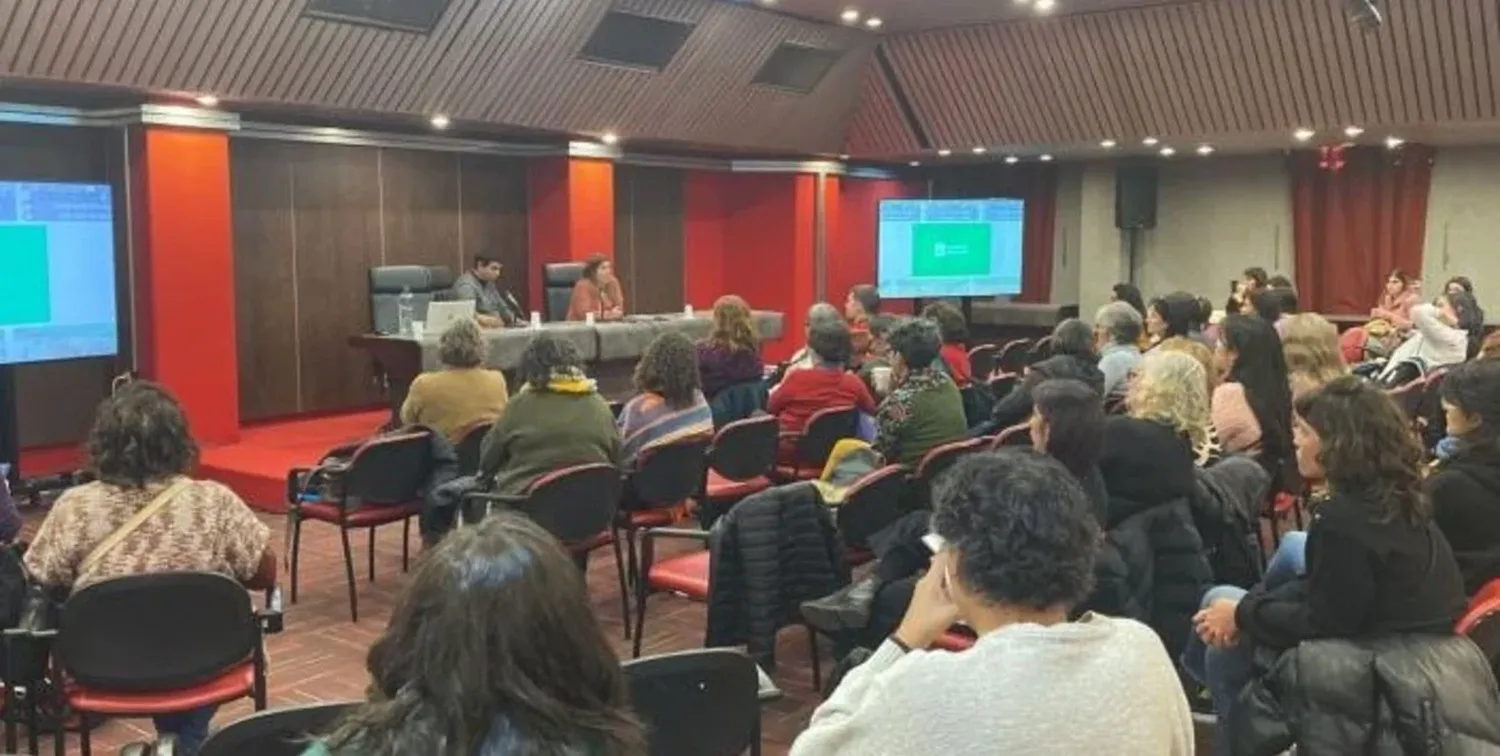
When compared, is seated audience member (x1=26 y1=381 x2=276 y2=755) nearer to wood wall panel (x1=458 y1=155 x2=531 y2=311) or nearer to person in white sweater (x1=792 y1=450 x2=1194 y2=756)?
person in white sweater (x1=792 y1=450 x2=1194 y2=756)

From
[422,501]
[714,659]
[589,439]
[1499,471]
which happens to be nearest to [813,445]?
[589,439]

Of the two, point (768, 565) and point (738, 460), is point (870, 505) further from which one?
point (738, 460)

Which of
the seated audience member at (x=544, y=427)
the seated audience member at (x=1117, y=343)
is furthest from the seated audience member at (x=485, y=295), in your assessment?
the seated audience member at (x=1117, y=343)

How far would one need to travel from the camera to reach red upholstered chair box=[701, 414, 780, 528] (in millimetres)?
5520

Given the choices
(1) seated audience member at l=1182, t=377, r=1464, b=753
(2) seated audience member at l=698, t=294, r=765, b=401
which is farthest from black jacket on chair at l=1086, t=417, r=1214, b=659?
(2) seated audience member at l=698, t=294, r=765, b=401

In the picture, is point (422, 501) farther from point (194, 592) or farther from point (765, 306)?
point (765, 306)

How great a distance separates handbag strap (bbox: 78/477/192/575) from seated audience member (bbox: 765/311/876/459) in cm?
326

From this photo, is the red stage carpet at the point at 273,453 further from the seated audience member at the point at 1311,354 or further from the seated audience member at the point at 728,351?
the seated audience member at the point at 1311,354

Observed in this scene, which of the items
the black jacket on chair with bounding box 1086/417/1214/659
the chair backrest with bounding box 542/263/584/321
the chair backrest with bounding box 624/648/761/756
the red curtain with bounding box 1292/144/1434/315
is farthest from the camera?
the red curtain with bounding box 1292/144/1434/315

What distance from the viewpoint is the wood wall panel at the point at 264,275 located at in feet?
30.4

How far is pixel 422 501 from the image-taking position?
536 cm

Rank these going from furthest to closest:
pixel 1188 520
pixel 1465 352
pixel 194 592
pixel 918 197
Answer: pixel 918 197 → pixel 1465 352 → pixel 1188 520 → pixel 194 592

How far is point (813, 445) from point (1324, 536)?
3324 millimetres

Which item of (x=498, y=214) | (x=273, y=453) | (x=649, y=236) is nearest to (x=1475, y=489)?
(x=273, y=453)
